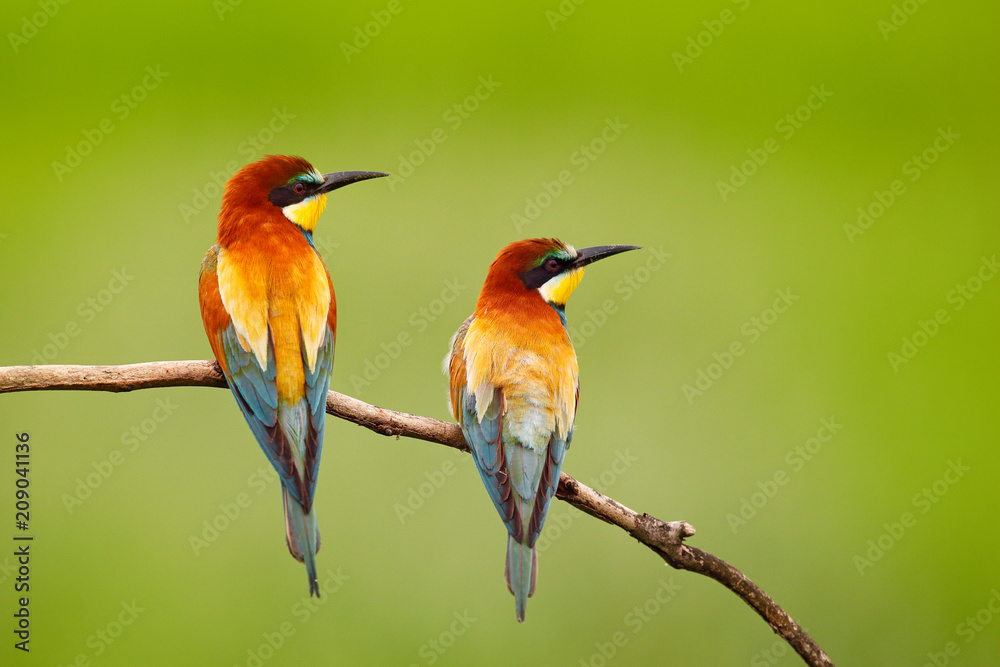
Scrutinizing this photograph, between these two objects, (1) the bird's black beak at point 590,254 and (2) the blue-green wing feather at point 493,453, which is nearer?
(2) the blue-green wing feather at point 493,453

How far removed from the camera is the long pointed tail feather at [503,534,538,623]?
1.63 meters

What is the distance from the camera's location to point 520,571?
64.9 inches

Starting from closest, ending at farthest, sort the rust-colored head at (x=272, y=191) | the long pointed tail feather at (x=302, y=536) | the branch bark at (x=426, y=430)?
the long pointed tail feather at (x=302, y=536)
the branch bark at (x=426, y=430)
the rust-colored head at (x=272, y=191)

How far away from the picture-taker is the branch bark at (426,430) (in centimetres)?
167

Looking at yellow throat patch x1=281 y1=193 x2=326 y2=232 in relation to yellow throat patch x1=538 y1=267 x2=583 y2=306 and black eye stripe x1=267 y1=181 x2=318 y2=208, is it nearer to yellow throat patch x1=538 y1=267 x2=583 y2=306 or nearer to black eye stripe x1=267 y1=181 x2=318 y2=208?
black eye stripe x1=267 y1=181 x2=318 y2=208

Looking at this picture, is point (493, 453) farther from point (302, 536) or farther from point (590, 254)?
point (590, 254)

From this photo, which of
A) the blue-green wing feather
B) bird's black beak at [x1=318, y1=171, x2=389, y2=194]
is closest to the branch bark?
the blue-green wing feather

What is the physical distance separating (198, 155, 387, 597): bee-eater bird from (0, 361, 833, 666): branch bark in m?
0.07

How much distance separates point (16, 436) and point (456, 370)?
57.3 inches

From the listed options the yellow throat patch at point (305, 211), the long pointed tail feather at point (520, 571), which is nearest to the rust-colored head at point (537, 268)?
the yellow throat patch at point (305, 211)

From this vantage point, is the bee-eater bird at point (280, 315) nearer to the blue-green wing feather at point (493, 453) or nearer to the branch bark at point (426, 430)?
the branch bark at point (426, 430)

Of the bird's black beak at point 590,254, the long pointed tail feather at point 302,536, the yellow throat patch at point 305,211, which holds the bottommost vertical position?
the long pointed tail feather at point 302,536

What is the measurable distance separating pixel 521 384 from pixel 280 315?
0.56 m

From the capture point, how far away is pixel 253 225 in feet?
6.29
